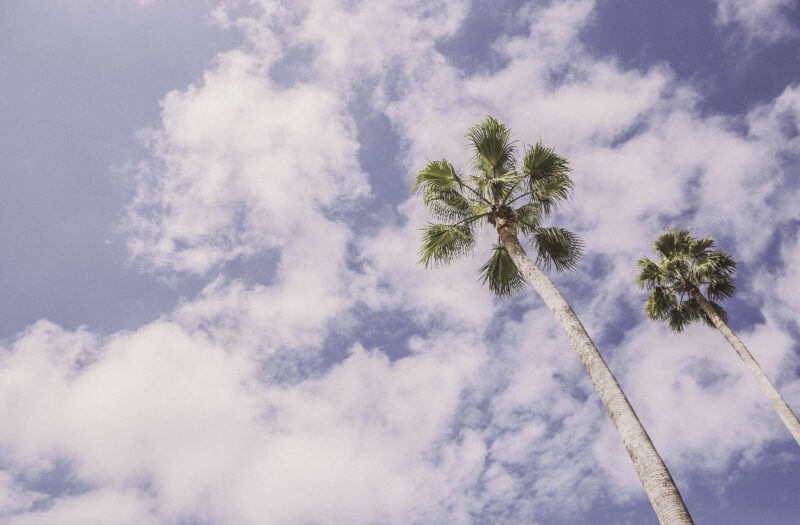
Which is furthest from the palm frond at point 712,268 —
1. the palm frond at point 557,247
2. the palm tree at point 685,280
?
the palm frond at point 557,247

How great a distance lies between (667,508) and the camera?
5.64 metres

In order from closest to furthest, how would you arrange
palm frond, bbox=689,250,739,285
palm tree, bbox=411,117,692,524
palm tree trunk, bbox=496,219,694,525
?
palm tree trunk, bbox=496,219,694,525
palm tree, bbox=411,117,692,524
palm frond, bbox=689,250,739,285

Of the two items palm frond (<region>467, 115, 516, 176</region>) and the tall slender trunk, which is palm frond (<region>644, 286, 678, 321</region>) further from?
palm frond (<region>467, 115, 516, 176</region>)

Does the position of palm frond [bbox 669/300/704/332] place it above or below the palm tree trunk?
above

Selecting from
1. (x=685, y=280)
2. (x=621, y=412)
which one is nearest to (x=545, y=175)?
(x=621, y=412)

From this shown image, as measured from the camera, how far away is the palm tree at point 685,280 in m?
18.2

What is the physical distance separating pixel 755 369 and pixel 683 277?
13.6 feet

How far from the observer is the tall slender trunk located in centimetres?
1491

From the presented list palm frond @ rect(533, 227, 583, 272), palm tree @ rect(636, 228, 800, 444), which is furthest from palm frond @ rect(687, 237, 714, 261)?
palm frond @ rect(533, 227, 583, 272)

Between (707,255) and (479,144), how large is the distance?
12.9m

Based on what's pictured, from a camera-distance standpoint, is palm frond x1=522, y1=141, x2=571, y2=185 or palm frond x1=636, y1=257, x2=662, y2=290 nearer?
palm frond x1=522, y1=141, x2=571, y2=185

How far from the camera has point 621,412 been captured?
22.7 ft

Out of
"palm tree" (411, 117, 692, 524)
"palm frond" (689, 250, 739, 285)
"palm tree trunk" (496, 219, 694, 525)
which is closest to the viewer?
"palm tree trunk" (496, 219, 694, 525)

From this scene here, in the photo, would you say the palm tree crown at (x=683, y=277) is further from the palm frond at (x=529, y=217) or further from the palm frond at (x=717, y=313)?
the palm frond at (x=529, y=217)
